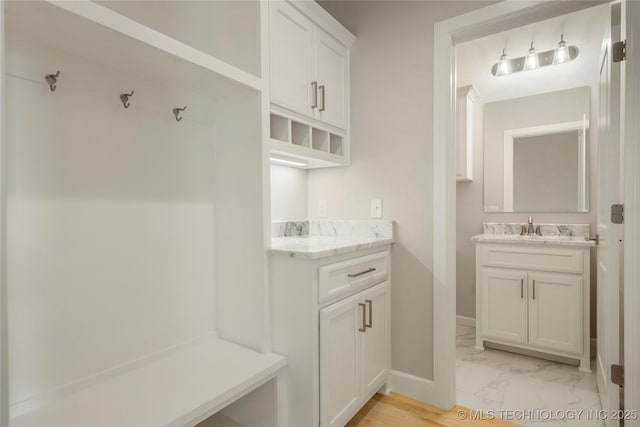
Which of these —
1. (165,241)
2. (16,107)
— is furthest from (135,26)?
(165,241)

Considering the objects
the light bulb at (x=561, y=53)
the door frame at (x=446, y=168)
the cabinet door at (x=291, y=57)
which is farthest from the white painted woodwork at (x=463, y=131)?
the cabinet door at (x=291, y=57)

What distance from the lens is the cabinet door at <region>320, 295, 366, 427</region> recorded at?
4.85ft

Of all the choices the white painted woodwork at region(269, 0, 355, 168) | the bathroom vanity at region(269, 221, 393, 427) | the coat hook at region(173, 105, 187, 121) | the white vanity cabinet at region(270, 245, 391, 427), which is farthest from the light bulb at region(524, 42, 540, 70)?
the coat hook at region(173, 105, 187, 121)

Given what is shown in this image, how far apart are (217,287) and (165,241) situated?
14.9 inches

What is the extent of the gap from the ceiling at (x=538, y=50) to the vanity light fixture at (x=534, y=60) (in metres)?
0.05

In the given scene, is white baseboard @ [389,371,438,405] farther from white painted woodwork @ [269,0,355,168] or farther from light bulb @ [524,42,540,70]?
light bulb @ [524,42,540,70]

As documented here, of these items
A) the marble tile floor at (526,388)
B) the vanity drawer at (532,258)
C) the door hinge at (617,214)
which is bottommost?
the marble tile floor at (526,388)

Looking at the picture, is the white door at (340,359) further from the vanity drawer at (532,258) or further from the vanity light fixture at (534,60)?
the vanity light fixture at (534,60)

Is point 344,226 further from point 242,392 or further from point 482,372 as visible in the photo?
point 482,372

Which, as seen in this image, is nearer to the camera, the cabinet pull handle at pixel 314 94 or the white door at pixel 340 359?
the white door at pixel 340 359

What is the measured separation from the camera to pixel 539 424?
1802mm

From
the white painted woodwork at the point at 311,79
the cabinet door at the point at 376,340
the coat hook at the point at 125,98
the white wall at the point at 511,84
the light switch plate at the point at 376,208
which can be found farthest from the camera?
the white wall at the point at 511,84

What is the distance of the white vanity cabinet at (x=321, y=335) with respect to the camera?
146 cm

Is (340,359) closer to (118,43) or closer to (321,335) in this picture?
(321,335)
